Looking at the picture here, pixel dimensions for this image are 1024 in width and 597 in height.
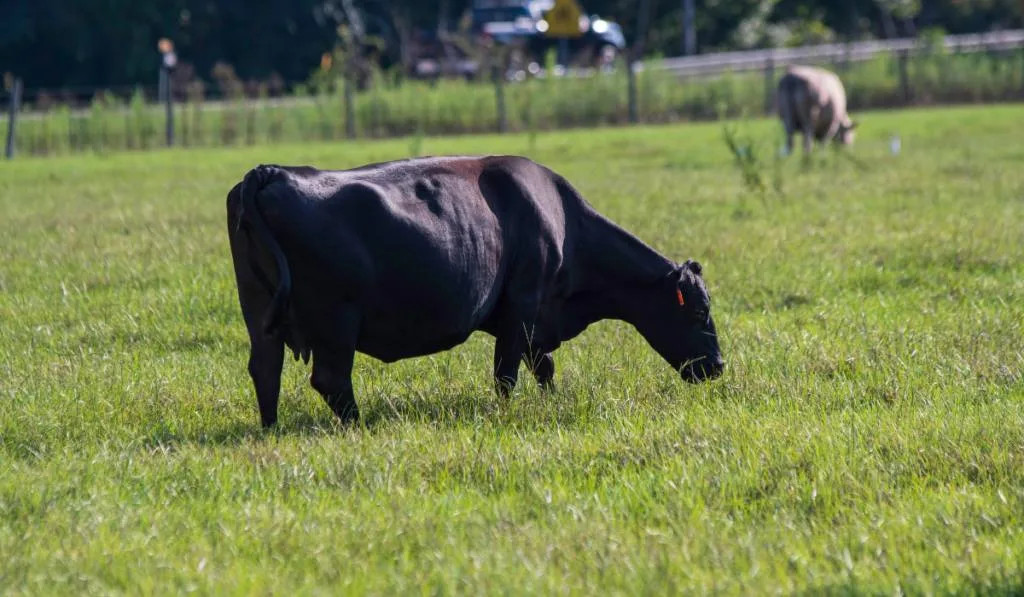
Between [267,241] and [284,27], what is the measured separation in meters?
36.9

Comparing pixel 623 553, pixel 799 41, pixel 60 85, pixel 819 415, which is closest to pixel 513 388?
pixel 819 415

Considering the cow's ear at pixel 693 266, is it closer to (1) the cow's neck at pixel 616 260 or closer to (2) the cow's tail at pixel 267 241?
(1) the cow's neck at pixel 616 260

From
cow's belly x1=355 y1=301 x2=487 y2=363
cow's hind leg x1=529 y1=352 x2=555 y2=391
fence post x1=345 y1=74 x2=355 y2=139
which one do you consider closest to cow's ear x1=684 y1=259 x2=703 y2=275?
cow's hind leg x1=529 y1=352 x2=555 y2=391

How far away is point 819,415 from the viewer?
5.98m

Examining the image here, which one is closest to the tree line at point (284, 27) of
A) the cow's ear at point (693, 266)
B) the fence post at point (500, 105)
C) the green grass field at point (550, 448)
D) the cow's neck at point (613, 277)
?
the fence post at point (500, 105)

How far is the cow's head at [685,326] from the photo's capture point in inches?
273

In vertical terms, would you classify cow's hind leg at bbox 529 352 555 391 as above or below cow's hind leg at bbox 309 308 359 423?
below

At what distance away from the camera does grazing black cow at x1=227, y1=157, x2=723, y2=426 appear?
5.69 metres

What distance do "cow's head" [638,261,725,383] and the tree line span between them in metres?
28.1

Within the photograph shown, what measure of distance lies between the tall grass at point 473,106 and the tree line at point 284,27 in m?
4.82

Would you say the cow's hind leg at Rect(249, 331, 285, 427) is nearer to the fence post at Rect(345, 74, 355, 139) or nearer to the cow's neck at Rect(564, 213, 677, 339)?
the cow's neck at Rect(564, 213, 677, 339)

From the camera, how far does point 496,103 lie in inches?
1168

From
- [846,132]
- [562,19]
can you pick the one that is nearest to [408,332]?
[846,132]

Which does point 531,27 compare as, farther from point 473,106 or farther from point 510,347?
point 510,347
